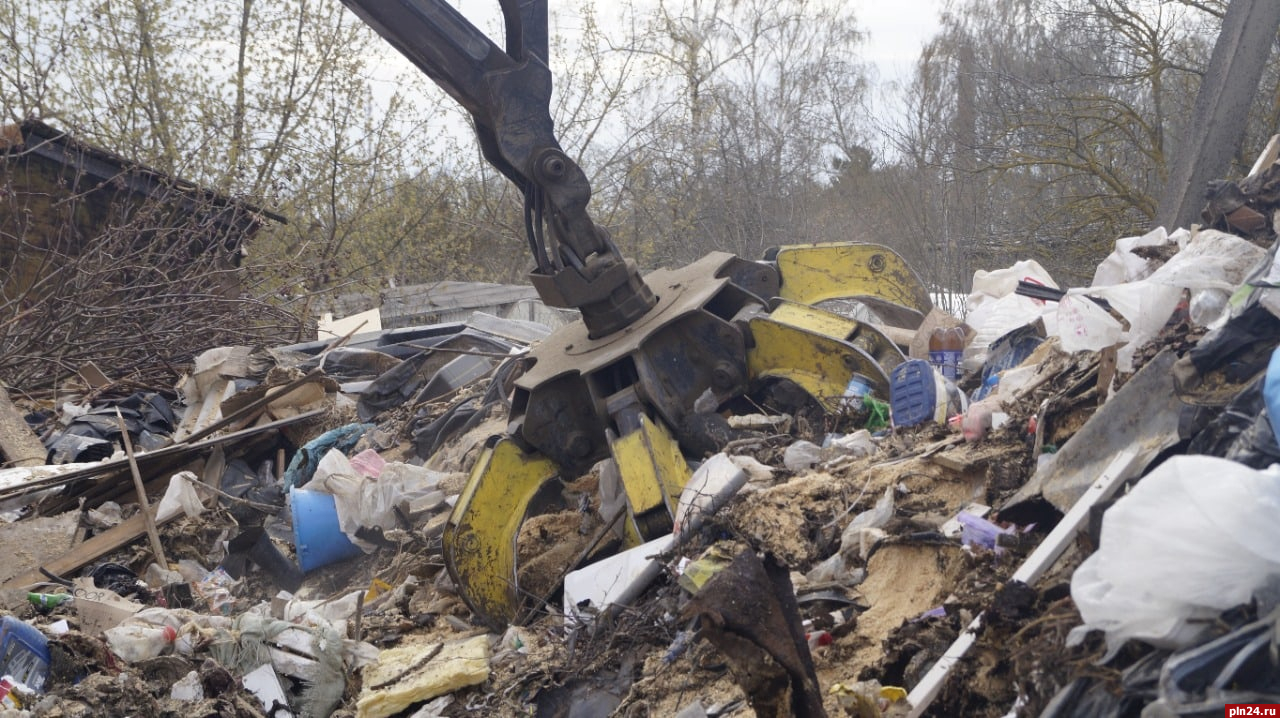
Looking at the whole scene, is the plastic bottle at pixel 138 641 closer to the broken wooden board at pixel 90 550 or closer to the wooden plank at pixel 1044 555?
the broken wooden board at pixel 90 550

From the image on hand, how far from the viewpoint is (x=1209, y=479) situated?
5.25 ft

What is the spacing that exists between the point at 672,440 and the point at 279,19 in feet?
40.6

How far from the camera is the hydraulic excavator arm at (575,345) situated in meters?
4.25

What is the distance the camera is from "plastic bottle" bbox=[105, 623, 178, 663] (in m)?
3.74

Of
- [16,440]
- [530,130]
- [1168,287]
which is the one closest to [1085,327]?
[1168,287]

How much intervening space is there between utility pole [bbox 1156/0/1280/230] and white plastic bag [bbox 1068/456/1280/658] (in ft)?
22.5

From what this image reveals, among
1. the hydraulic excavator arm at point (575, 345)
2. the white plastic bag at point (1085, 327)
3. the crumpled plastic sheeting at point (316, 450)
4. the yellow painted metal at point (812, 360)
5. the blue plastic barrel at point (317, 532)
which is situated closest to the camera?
the white plastic bag at point (1085, 327)

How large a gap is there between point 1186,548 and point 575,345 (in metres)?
3.55

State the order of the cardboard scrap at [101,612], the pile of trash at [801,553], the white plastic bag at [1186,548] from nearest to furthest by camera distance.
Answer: the white plastic bag at [1186,548] < the pile of trash at [801,553] < the cardboard scrap at [101,612]

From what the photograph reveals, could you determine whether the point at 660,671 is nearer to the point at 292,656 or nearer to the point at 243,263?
the point at 292,656

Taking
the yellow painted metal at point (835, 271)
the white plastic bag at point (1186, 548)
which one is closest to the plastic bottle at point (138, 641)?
the yellow painted metal at point (835, 271)

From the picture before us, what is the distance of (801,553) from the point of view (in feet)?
10.6

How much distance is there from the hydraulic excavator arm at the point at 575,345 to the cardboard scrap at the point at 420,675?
0.46 meters

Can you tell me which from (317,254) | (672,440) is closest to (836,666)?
(672,440)
